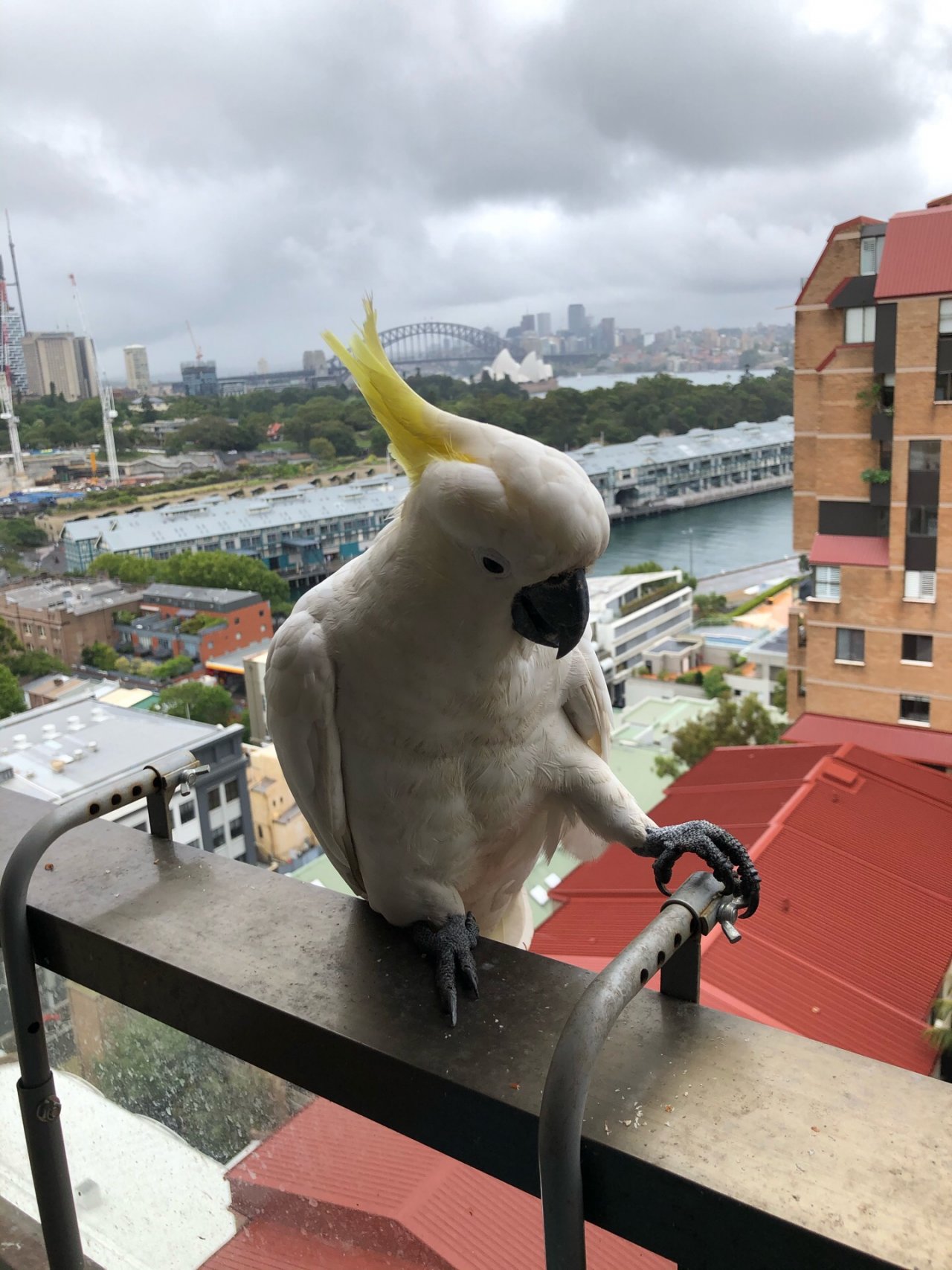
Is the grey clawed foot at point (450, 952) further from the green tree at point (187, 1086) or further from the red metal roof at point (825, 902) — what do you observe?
the red metal roof at point (825, 902)

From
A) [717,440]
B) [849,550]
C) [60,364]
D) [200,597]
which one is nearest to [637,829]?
[849,550]

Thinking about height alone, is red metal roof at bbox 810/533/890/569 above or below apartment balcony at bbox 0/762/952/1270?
below

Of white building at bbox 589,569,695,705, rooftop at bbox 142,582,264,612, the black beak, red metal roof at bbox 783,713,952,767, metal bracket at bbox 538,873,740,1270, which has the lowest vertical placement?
white building at bbox 589,569,695,705

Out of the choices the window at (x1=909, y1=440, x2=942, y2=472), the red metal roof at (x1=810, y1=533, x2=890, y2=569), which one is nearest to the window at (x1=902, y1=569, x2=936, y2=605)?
the red metal roof at (x1=810, y1=533, x2=890, y2=569)

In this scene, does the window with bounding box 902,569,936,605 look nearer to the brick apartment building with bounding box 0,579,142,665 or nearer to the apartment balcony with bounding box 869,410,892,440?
the apartment balcony with bounding box 869,410,892,440

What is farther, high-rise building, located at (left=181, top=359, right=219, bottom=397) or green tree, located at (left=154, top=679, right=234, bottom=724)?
high-rise building, located at (left=181, top=359, right=219, bottom=397)

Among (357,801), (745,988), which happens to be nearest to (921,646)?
(745,988)

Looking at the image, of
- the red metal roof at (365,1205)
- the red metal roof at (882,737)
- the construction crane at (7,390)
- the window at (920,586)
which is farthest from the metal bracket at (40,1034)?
the construction crane at (7,390)

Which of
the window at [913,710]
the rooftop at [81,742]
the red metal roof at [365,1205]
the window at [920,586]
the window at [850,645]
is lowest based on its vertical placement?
the window at [913,710]
